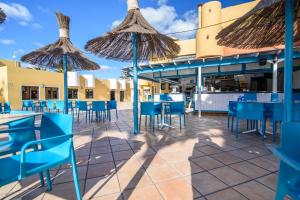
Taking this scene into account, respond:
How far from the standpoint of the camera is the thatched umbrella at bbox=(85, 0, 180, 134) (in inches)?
146

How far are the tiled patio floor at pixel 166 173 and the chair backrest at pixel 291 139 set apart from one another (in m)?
0.82

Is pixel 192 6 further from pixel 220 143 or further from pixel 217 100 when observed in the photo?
pixel 220 143

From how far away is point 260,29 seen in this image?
3.32m

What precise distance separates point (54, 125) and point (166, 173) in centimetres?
152

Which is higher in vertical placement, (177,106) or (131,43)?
(131,43)

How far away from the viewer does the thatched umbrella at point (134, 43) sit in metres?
3.71

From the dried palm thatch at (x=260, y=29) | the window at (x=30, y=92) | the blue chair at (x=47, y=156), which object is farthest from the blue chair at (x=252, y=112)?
the window at (x=30, y=92)

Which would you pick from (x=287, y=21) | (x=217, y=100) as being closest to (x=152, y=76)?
(x=217, y=100)

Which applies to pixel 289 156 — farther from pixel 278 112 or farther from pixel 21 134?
pixel 278 112

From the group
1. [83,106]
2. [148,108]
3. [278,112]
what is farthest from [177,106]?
[83,106]

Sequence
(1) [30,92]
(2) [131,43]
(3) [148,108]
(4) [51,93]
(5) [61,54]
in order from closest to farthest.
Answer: (3) [148,108] < (2) [131,43] < (5) [61,54] < (1) [30,92] < (4) [51,93]

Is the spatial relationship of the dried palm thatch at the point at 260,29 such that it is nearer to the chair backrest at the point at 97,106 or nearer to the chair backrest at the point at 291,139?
the chair backrest at the point at 291,139

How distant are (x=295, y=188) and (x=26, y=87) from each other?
17001 millimetres

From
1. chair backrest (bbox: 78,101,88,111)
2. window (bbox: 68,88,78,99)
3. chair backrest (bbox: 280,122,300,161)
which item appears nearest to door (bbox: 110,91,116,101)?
window (bbox: 68,88,78,99)
